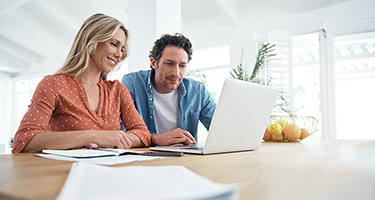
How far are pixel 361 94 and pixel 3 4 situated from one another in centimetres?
592

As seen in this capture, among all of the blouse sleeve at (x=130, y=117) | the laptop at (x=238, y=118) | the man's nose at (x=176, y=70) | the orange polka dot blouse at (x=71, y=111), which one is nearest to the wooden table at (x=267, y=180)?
the laptop at (x=238, y=118)

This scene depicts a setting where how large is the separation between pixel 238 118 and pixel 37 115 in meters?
0.78

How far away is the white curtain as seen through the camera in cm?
826

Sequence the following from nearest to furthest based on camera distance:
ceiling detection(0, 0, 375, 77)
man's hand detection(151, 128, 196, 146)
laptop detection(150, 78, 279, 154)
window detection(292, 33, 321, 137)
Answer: laptop detection(150, 78, 279, 154), man's hand detection(151, 128, 196, 146), ceiling detection(0, 0, 375, 77), window detection(292, 33, 321, 137)

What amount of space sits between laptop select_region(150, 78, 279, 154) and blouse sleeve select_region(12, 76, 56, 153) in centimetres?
49

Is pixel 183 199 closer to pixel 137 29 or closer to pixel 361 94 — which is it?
pixel 137 29

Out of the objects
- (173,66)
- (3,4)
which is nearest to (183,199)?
(173,66)

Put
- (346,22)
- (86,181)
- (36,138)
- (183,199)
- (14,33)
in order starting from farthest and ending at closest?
(14,33)
(346,22)
(36,138)
(86,181)
(183,199)

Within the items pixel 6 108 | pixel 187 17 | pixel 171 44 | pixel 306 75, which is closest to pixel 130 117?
pixel 171 44

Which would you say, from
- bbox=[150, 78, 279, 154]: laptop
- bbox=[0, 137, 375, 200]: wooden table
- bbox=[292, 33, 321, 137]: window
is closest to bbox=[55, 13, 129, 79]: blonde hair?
bbox=[150, 78, 279, 154]: laptop

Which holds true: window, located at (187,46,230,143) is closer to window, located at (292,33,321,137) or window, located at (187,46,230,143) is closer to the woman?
window, located at (292,33,321,137)

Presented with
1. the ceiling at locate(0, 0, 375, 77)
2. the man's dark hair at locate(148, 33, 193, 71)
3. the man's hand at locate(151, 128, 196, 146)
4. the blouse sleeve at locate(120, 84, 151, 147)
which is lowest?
the man's hand at locate(151, 128, 196, 146)

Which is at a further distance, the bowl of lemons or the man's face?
the man's face

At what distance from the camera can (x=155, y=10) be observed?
245cm
